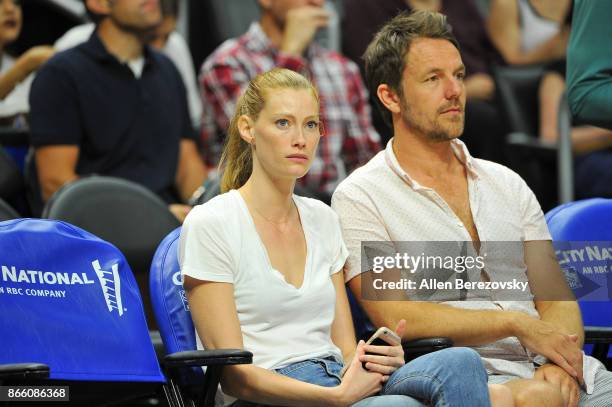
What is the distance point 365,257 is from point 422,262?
168mm

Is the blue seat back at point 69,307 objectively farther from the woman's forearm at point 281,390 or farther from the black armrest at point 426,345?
the black armrest at point 426,345

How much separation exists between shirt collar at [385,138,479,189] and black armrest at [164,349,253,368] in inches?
35.1

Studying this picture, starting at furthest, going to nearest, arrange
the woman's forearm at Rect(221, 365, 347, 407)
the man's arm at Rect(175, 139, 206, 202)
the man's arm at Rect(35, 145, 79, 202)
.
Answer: the man's arm at Rect(175, 139, 206, 202) < the man's arm at Rect(35, 145, 79, 202) < the woman's forearm at Rect(221, 365, 347, 407)

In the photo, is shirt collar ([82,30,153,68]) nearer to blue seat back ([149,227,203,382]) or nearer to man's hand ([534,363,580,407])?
blue seat back ([149,227,203,382])

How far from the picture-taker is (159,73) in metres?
4.97

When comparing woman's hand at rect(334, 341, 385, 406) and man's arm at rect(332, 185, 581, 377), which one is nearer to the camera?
woman's hand at rect(334, 341, 385, 406)

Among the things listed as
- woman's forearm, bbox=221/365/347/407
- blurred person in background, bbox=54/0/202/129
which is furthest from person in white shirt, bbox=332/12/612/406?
blurred person in background, bbox=54/0/202/129

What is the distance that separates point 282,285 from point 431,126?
0.76m

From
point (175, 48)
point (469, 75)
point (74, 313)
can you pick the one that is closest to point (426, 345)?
point (74, 313)

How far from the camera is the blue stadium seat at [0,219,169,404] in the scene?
113 inches

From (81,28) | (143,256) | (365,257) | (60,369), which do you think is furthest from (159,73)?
(60,369)

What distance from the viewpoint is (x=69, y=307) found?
2949 millimetres

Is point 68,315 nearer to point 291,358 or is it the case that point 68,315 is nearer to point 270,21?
point 291,358

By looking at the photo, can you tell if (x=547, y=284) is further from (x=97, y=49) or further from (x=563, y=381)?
(x=97, y=49)
